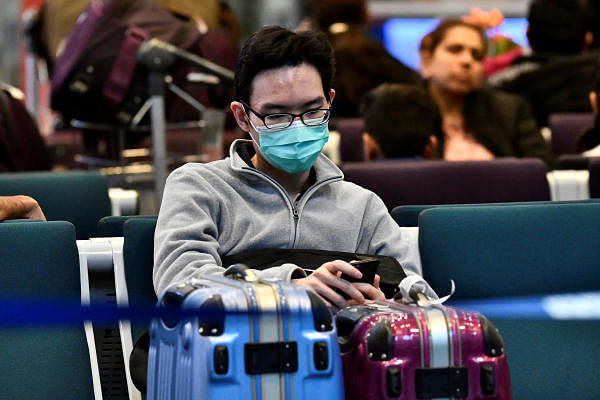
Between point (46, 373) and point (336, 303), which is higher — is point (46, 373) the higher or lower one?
the lower one

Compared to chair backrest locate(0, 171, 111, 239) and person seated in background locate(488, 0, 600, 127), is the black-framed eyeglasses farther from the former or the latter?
person seated in background locate(488, 0, 600, 127)

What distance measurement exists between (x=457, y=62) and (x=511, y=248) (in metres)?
2.59

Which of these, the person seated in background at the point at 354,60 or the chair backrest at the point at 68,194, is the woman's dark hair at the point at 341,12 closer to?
the person seated in background at the point at 354,60

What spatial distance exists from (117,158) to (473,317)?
11.3 feet

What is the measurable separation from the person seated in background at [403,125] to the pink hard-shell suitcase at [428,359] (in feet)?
6.20

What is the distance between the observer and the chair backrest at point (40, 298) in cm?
265

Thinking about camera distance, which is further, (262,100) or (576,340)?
(576,340)

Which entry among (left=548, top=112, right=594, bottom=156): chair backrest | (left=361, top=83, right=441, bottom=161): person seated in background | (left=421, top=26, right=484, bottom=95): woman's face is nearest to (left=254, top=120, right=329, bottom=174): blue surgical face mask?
(left=361, top=83, right=441, bottom=161): person seated in background

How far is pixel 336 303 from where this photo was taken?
243cm

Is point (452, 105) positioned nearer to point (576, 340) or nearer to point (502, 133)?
point (502, 133)

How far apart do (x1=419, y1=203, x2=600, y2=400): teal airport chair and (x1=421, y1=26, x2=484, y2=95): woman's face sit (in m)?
2.50

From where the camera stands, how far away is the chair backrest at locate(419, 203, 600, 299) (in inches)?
113

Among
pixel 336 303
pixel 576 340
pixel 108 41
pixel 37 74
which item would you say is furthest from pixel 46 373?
pixel 37 74

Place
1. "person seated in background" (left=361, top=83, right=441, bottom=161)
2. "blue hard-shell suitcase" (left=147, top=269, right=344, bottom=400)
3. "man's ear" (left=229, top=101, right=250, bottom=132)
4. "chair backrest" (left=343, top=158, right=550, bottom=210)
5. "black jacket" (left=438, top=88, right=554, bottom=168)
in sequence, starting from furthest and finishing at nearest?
"black jacket" (left=438, top=88, right=554, bottom=168), "person seated in background" (left=361, top=83, right=441, bottom=161), "chair backrest" (left=343, top=158, right=550, bottom=210), "man's ear" (left=229, top=101, right=250, bottom=132), "blue hard-shell suitcase" (left=147, top=269, right=344, bottom=400)
